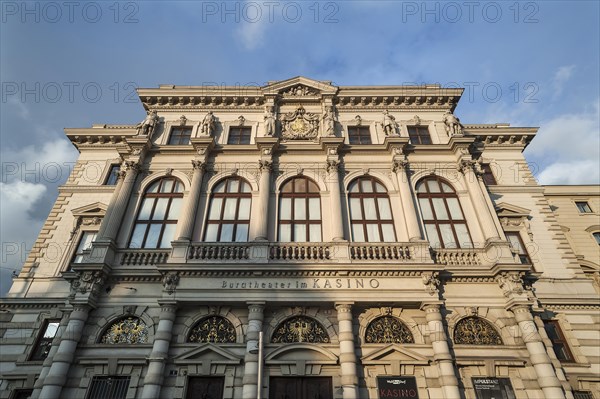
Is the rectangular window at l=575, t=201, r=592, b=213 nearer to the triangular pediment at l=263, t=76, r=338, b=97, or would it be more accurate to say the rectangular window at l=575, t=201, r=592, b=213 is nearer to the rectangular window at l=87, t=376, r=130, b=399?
the triangular pediment at l=263, t=76, r=338, b=97

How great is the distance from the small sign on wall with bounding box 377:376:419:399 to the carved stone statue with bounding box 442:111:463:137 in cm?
1443

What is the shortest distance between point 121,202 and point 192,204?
395 centimetres

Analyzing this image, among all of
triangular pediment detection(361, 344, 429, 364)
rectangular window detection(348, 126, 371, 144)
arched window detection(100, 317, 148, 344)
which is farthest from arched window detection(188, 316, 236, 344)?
rectangular window detection(348, 126, 371, 144)

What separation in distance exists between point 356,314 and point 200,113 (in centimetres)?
1648

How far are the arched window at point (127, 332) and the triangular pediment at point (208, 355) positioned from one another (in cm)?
214

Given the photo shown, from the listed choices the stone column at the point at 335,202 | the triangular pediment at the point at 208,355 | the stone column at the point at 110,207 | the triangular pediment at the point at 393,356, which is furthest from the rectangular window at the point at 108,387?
the stone column at the point at 335,202

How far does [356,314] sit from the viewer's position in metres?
15.7

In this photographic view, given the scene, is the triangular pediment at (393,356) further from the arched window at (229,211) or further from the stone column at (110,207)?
the stone column at (110,207)

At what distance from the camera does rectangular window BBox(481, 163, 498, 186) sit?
22.9m

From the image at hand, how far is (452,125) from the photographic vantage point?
72.3 ft

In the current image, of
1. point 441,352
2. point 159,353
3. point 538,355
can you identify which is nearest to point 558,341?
point 538,355

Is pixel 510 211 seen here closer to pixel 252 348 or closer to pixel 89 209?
pixel 252 348

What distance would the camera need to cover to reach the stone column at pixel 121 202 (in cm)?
1780

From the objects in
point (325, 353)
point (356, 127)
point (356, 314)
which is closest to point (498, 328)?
point (356, 314)
